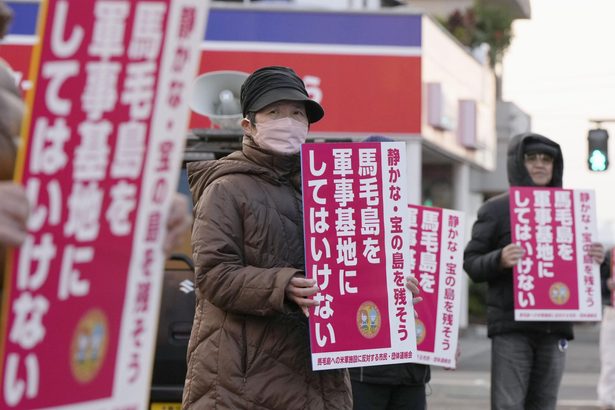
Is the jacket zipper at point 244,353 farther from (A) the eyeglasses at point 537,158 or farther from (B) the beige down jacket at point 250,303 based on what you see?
(A) the eyeglasses at point 537,158

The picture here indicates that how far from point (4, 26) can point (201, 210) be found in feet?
4.94

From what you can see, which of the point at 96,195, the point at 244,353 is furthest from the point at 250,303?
the point at 96,195

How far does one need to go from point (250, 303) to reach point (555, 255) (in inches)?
118

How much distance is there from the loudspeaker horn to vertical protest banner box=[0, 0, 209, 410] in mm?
5737

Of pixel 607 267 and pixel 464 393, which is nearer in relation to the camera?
pixel 607 267

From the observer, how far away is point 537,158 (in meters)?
6.64

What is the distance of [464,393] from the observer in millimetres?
12984

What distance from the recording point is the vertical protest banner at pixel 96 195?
6.77ft

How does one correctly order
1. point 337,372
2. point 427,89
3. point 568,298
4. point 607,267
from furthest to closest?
point 427,89 → point 607,267 → point 568,298 → point 337,372

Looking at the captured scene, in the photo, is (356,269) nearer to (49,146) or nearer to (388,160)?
(388,160)

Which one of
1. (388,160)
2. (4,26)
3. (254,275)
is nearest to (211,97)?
(388,160)

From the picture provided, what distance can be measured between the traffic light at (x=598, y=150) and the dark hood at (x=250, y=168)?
12633 mm

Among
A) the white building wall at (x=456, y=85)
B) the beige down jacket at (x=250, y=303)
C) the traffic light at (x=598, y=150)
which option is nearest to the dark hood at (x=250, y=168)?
the beige down jacket at (x=250, y=303)

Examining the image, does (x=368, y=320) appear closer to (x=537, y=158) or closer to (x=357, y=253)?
(x=357, y=253)
